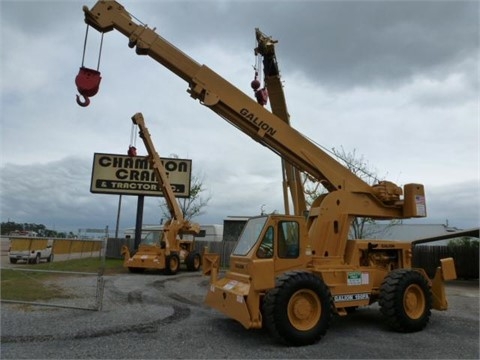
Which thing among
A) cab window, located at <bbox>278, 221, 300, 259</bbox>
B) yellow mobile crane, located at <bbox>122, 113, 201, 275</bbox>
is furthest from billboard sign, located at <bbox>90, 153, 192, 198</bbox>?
cab window, located at <bbox>278, 221, 300, 259</bbox>

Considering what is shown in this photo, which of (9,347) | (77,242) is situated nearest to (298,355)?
(9,347)

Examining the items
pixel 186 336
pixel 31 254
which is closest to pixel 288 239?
pixel 186 336

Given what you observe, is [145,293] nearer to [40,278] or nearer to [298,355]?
[40,278]

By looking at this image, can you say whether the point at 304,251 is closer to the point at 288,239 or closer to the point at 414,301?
the point at 288,239

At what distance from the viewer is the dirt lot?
6715mm

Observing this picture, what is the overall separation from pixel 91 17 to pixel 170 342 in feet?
21.4

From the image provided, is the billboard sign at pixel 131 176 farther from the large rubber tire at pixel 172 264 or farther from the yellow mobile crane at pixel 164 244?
the large rubber tire at pixel 172 264

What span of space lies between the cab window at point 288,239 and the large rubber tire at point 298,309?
0.67m

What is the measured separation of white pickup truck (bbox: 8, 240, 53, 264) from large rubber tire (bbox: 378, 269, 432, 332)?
7.62 metres

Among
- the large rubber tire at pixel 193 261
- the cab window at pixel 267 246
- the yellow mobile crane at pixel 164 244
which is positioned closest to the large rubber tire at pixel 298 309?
the cab window at pixel 267 246

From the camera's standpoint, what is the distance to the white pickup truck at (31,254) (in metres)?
10.0

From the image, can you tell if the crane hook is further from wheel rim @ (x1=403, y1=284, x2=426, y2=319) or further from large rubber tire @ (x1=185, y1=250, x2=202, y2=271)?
large rubber tire @ (x1=185, y1=250, x2=202, y2=271)

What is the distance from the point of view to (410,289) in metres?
8.78

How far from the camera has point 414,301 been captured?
346 inches
